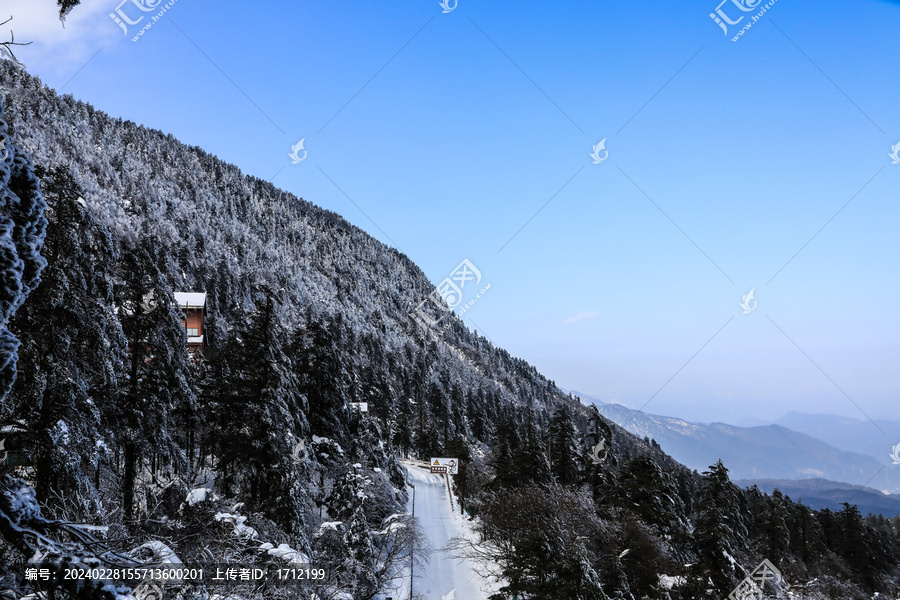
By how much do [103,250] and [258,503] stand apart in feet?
37.7

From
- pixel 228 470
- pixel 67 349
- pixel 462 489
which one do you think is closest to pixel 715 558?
pixel 228 470

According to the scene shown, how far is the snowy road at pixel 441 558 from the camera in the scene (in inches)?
1117

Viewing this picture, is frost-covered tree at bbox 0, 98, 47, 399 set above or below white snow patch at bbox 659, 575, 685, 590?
above

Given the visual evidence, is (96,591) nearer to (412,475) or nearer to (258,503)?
(258,503)

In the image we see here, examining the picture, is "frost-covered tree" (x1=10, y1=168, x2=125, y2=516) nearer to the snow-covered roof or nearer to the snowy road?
the snowy road

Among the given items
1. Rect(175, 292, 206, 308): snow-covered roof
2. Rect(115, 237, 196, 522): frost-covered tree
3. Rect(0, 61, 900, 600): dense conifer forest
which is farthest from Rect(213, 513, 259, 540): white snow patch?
Rect(175, 292, 206, 308): snow-covered roof

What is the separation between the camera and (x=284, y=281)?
194375 millimetres

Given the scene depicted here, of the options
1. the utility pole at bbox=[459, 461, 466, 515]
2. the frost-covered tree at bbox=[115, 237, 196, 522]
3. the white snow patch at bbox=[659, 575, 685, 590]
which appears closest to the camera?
the frost-covered tree at bbox=[115, 237, 196, 522]

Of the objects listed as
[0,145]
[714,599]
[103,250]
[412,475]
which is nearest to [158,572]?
[0,145]

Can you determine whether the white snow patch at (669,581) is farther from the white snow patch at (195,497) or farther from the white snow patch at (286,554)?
the white snow patch at (195,497)

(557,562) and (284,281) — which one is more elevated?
(284,281)

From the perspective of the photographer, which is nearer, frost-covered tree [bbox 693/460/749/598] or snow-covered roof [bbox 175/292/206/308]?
frost-covered tree [bbox 693/460/749/598]

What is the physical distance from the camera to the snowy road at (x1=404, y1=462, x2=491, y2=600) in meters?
28.4

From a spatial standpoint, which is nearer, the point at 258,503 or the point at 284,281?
the point at 258,503
